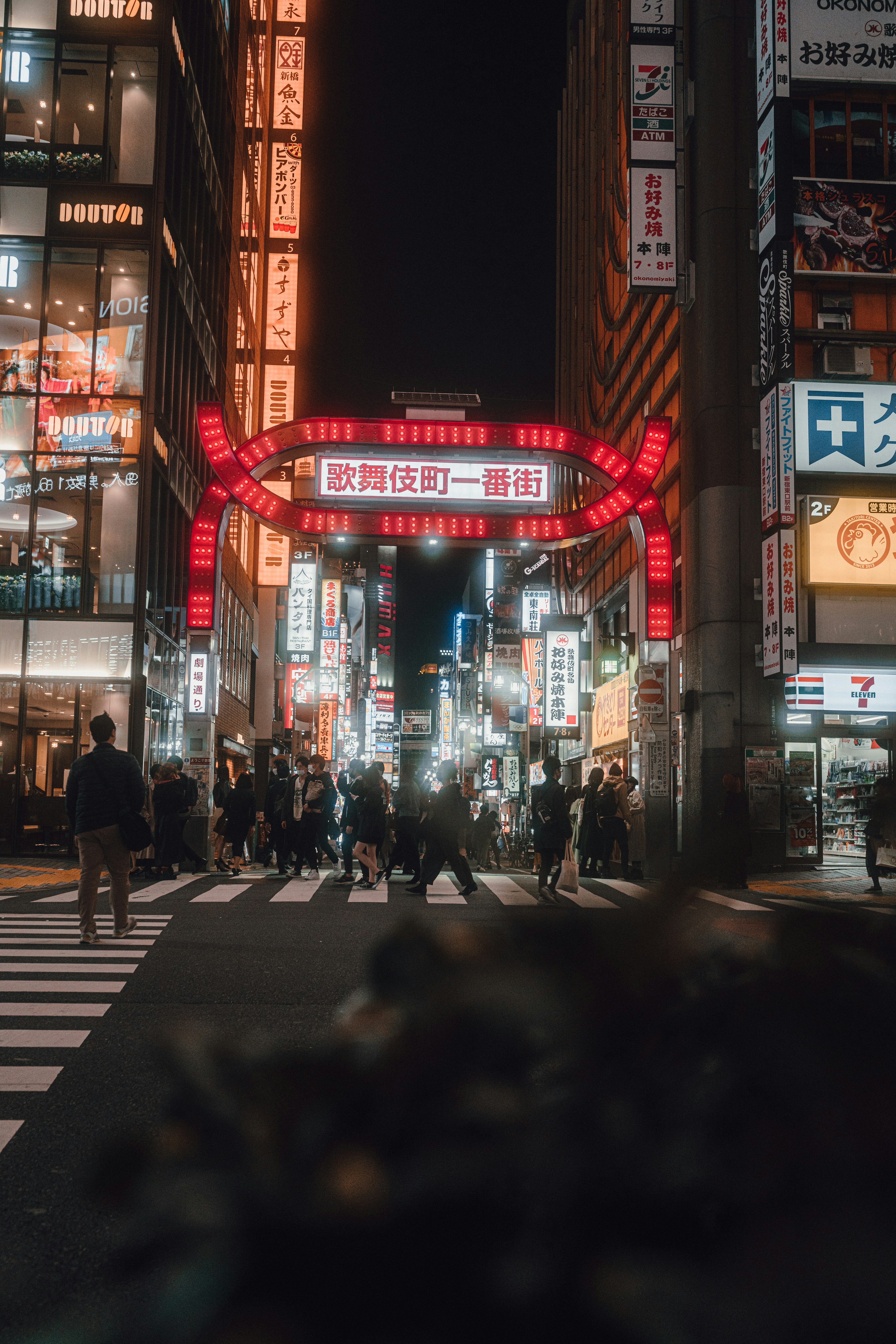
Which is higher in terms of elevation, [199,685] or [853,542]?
[853,542]

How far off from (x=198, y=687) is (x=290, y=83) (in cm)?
2825

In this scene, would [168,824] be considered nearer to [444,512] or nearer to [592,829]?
[592,829]

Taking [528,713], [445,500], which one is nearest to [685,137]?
[445,500]

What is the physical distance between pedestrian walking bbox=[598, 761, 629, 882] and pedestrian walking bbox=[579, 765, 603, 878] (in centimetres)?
8

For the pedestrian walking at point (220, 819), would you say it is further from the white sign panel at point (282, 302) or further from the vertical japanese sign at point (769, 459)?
the white sign panel at point (282, 302)

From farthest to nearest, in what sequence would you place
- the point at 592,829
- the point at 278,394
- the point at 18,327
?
1. the point at 278,394
2. the point at 18,327
3. the point at 592,829

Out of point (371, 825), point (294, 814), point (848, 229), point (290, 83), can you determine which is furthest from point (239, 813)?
point (290, 83)

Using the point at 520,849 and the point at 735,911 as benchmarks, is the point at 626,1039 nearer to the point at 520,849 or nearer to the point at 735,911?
the point at 735,911

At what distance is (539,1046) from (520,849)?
25687 millimetres

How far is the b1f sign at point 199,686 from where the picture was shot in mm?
18125

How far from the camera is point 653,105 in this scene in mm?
21625

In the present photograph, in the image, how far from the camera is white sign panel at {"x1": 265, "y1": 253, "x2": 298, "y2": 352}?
3556 cm

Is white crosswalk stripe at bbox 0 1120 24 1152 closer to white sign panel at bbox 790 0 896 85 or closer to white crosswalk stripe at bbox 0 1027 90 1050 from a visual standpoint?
white crosswalk stripe at bbox 0 1027 90 1050

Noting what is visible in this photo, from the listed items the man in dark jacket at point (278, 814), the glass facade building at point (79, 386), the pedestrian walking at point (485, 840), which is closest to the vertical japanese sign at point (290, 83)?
the glass facade building at point (79, 386)
